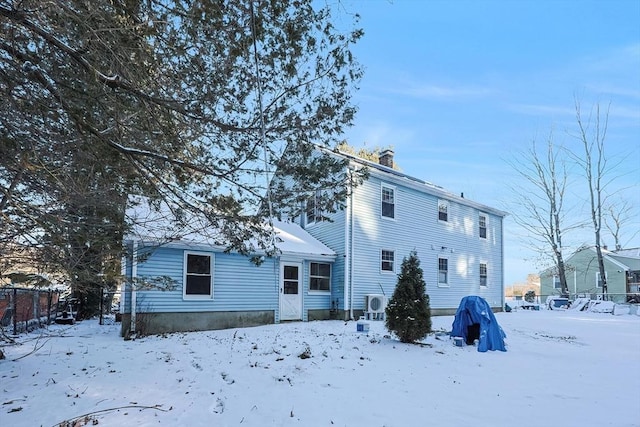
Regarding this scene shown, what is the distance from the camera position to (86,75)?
3.63 m

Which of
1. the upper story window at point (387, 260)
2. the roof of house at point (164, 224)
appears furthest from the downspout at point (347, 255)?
the roof of house at point (164, 224)

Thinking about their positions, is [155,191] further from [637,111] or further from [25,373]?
[637,111]

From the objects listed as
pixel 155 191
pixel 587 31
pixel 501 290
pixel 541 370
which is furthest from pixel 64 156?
pixel 501 290

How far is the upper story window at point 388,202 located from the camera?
49.1 feet

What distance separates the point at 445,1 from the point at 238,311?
9.17 metres

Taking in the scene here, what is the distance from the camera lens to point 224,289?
457 inches

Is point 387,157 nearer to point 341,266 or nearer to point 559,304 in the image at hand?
point 341,266

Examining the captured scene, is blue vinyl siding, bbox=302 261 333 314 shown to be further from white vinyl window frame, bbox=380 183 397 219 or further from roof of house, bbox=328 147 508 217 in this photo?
roof of house, bbox=328 147 508 217

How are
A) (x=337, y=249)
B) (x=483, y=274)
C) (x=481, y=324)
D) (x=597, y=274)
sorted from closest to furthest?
(x=481, y=324), (x=337, y=249), (x=483, y=274), (x=597, y=274)

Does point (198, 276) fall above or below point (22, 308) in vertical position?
above

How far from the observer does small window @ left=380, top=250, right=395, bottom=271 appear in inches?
584

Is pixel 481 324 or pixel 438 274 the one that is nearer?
pixel 481 324

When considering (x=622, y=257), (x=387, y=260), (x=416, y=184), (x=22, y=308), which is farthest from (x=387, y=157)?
(x=622, y=257)

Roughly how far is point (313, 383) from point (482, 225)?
15.3 metres
